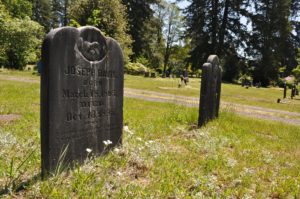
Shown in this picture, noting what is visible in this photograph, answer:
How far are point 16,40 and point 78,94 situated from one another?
978 inches

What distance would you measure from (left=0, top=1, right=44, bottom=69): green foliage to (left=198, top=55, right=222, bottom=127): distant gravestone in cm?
1601

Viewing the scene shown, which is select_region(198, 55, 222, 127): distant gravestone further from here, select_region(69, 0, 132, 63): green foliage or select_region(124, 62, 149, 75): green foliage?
select_region(124, 62, 149, 75): green foliage

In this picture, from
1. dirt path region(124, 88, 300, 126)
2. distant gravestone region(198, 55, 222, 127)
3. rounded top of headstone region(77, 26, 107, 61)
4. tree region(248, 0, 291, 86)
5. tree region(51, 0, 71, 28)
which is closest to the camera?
rounded top of headstone region(77, 26, 107, 61)

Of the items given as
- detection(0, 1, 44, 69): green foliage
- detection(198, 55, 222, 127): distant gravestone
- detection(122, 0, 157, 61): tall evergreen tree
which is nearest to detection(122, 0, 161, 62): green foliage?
detection(122, 0, 157, 61): tall evergreen tree

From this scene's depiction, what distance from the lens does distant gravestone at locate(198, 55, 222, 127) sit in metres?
8.01

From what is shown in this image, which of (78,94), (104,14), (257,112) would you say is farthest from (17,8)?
(78,94)

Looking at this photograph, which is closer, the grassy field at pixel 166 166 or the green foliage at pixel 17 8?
the grassy field at pixel 166 166

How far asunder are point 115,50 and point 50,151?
1923mm

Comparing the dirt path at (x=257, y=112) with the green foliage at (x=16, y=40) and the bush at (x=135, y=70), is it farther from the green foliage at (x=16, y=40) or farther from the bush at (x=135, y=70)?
Answer: the bush at (x=135, y=70)

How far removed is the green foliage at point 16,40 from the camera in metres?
22.7

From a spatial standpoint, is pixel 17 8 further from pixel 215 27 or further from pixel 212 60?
pixel 212 60

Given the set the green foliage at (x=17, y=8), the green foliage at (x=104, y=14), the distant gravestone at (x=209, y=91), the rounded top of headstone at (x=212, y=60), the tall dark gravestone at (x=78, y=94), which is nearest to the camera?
the tall dark gravestone at (x=78, y=94)

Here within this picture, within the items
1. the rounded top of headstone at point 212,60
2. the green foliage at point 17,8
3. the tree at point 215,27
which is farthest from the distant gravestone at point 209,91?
the tree at point 215,27

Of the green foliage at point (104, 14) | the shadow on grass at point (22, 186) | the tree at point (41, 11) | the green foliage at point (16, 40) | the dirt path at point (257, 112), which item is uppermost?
the tree at point (41, 11)
